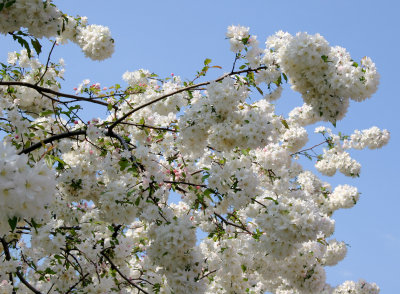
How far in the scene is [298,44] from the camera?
4.75m

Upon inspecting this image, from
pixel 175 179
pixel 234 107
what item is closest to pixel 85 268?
pixel 175 179

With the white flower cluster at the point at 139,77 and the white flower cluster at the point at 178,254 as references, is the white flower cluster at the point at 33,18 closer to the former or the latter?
the white flower cluster at the point at 178,254

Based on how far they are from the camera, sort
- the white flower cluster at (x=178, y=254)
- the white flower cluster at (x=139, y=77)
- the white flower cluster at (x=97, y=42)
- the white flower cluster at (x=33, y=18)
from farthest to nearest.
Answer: the white flower cluster at (x=139, y=77), the white flower cluster at (x=97, y=42), the white flower cluster at (x=178, y=254), the white flower cluster at (x=33, y=18)

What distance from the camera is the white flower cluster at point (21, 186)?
7.32 ft

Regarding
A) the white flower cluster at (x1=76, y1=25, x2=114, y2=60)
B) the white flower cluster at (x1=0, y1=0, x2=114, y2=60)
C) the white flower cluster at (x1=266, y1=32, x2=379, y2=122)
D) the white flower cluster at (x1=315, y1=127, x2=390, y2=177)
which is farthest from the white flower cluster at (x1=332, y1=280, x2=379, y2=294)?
the white flower cluster at (x1=0, y1=0, x2=114, y2=60)

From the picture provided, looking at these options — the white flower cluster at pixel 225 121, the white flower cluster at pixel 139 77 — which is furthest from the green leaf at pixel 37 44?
the white flower cluster at pixel 139 77

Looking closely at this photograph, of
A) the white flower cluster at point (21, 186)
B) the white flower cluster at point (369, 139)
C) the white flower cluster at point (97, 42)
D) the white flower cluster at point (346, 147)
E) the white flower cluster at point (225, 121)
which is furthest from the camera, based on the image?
the white flower cluster at point (369, 139)

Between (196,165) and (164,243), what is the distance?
128 inches

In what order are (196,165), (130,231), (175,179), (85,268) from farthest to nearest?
(130,231)
(196,165)
(175,179)
(85,268)

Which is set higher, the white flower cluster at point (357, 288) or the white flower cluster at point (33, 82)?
the white flower cluster at point (33, 82)

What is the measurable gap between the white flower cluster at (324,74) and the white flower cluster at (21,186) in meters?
3.30

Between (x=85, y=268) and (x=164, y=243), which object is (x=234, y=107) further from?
(x=85, y=268)

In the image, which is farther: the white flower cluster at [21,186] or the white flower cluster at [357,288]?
the white flower cluster at [357,288]

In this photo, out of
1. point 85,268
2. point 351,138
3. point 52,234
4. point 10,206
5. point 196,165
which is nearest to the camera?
point 10,206
